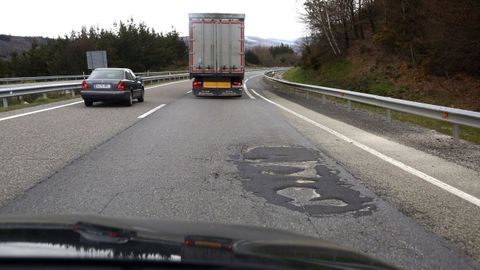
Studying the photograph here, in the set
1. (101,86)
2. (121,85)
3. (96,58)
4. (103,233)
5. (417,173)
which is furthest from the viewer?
(96,58)

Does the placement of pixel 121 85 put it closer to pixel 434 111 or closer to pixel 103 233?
pixel 434 111

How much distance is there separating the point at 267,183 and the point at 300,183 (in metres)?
0.43

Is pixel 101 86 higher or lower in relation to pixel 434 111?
higher

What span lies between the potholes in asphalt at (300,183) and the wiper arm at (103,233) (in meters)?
2.68

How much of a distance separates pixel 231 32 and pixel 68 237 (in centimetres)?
1991

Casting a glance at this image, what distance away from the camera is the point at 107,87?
51.9 feet

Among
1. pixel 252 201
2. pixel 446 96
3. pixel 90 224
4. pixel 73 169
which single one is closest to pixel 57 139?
pixel 73 169

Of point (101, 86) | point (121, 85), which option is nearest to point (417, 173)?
point (121, 85)

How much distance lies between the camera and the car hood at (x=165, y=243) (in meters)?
1.81

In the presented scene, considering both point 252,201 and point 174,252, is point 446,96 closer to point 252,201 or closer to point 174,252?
point 252,201

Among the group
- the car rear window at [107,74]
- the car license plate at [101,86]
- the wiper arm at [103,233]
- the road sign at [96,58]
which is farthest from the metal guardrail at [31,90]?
the road sign at [96,58]

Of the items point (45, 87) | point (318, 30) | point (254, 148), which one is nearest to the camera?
point (254, 148)

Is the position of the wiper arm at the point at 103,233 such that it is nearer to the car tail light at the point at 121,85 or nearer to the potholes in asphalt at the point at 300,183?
the potholes in asphalt at the point at 300,183

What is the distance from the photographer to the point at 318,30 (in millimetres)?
45188
